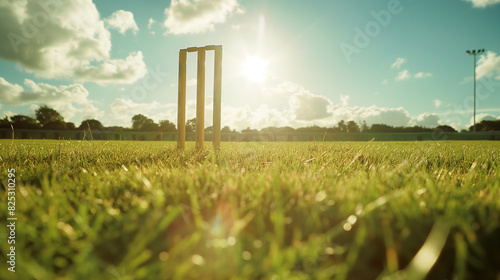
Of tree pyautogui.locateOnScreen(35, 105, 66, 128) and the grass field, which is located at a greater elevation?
tree pyautogui.locateOnScreen(35, 105, 66, 128)

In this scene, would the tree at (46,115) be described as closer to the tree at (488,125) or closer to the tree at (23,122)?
the tree at (23,122)

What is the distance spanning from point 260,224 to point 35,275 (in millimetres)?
833

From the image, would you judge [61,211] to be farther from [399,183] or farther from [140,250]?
[399,183]

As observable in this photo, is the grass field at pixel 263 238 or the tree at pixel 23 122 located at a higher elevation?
Result: the tree at pixel 23 122

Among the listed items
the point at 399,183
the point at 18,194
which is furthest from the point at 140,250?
the point at 399,183

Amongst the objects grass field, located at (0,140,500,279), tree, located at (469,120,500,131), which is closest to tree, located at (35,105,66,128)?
grass field, located at (0,140,500,279)

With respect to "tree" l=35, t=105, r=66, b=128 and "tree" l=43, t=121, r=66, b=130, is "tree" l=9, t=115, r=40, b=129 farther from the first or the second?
"tree" l=35, t=105, r=66, b=128

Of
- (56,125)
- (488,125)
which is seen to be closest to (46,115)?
(56,125)

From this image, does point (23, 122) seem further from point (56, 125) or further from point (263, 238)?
point (263, 238)

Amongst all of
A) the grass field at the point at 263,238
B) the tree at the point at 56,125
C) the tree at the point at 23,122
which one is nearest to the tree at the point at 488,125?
the grass field at the point at 263,238

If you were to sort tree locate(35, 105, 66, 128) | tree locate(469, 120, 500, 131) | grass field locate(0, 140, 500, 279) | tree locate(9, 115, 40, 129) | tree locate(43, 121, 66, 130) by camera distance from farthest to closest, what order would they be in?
tree locate(35, 105, 66, 128), tree locate(469, 120, 500, 131), tree locate(43, 121, 66, 130), tree locate(9, 115, 40, 129), grass field locate(0, 140, 500, 279)

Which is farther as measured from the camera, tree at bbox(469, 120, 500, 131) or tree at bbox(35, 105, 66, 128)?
tree at bbox(35, 105, 66, 128)

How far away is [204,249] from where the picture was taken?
1.13 m

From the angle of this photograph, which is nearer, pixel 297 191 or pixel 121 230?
pixel 121 230
